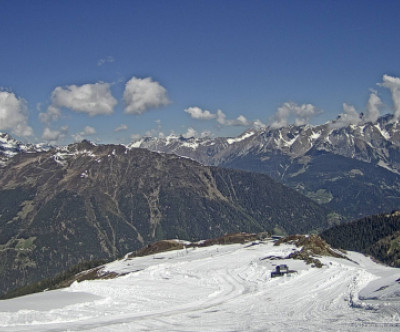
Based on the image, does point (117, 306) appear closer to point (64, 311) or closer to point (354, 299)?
point (64, 311)

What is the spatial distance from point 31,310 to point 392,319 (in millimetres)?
32897

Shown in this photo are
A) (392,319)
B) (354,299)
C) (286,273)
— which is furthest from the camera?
(286,273)

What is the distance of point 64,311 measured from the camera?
46.8 meters

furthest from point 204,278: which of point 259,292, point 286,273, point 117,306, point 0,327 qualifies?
point 0,327

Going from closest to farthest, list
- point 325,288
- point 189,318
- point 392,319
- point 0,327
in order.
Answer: point 392,319, point 0,327, point 189,318, point 325,288

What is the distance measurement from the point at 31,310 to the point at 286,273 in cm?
4717

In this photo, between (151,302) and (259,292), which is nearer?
(151,302)

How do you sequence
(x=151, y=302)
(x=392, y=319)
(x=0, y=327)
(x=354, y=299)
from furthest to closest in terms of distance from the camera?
(x=151, y=302) < (x=354, y=299) < (x=0, y=327) < (x=392, y=319)

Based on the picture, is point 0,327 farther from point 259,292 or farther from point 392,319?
point 259,292

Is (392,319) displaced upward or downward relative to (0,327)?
downward

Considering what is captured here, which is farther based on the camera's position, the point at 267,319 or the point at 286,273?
the point at 286,273

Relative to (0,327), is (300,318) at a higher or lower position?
lower

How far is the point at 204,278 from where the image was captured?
273 feet

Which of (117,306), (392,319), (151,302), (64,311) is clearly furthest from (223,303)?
(392,319)
